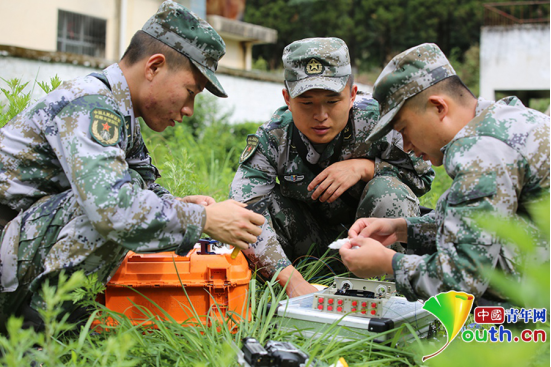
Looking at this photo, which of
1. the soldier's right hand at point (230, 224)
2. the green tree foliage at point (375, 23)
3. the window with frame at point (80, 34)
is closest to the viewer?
the soldier's right hand at point (230, 224)

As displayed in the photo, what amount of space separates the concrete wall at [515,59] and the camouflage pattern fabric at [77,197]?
16.9m

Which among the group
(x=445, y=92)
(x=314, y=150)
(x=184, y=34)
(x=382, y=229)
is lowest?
(x=382, y=229)

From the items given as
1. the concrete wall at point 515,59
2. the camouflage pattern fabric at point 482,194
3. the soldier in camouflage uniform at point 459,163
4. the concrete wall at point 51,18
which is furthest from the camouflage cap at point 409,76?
the concrete wall at point 515,59

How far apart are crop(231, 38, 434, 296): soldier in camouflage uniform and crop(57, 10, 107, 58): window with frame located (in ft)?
28.4

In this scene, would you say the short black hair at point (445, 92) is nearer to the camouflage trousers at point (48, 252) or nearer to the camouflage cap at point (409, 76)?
the camouflage cap at point (409, 76)

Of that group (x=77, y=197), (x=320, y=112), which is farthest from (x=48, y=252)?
(x=320, y=112)

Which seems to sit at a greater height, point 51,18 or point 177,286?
point 51,18

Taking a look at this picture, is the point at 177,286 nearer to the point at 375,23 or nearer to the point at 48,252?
the point at 48,252

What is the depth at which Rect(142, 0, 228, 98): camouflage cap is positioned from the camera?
2555mm

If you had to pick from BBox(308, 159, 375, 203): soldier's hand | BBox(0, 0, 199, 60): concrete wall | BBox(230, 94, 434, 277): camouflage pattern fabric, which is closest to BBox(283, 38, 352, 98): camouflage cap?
BBox(230, 94, 434, 277): camouflage pattern fabric

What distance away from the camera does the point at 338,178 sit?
3.29 metres

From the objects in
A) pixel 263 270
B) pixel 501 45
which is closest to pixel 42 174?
pixel 263 270

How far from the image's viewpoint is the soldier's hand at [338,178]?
3.27 m

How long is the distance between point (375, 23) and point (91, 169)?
119ft
